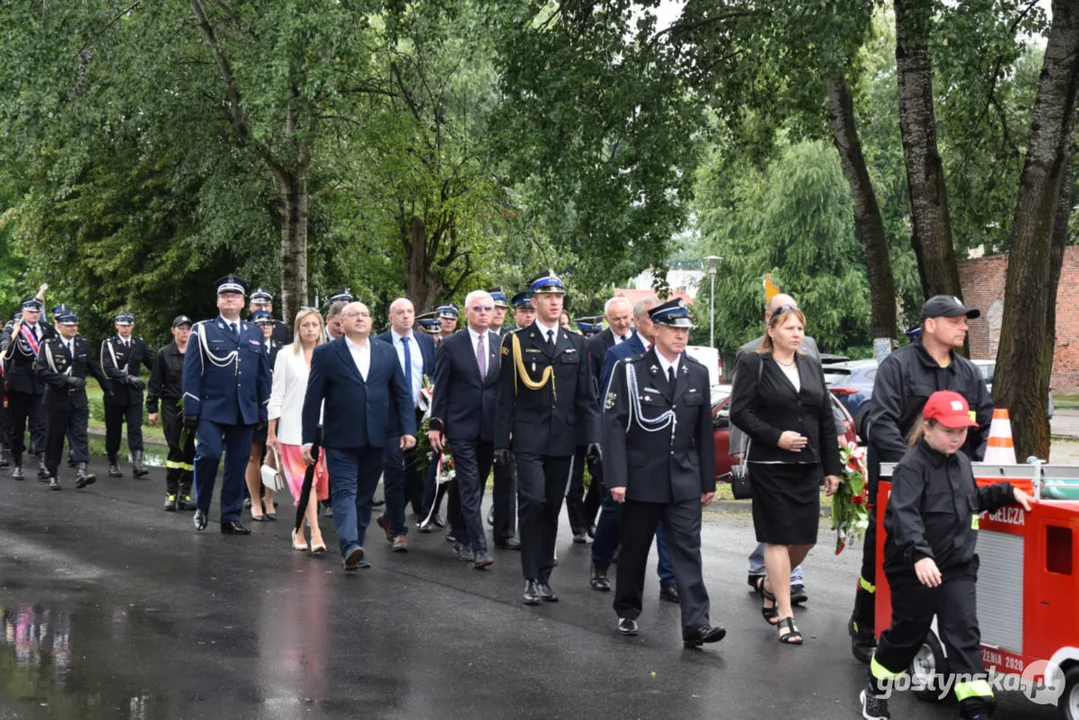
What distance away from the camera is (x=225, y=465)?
1229 cm

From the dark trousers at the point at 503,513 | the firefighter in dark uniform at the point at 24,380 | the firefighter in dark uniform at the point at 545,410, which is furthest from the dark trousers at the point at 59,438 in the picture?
the firefighter in dark uniform at the point at 545,410

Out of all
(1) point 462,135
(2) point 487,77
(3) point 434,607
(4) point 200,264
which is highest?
(2) point 487,77

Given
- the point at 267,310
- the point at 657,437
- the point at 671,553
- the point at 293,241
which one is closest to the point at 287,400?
the point at 267,310

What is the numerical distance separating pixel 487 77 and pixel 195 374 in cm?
2638

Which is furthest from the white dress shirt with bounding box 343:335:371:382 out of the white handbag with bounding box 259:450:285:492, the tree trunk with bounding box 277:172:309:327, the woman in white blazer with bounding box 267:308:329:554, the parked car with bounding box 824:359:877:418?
the tree trunk with bounding box 277:172:309:327

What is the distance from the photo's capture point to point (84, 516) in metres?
13.5

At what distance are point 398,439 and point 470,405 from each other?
3.08ft

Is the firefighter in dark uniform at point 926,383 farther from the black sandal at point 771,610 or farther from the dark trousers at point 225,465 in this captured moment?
the dark trousers at point 225,465

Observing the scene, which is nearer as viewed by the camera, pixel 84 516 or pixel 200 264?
pixel 84 516

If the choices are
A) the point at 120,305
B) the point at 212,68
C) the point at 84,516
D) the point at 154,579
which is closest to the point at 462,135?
the point at 212,68

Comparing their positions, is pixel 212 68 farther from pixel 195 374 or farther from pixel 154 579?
pixel 154 579

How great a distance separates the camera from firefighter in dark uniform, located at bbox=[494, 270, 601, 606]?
9.55m

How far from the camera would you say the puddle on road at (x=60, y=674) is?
647 centimetres

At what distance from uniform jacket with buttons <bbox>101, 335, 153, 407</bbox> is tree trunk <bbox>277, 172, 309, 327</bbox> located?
7241 millimetres
